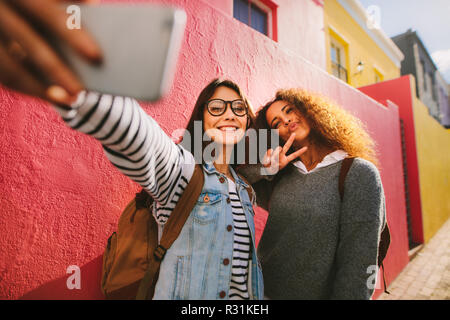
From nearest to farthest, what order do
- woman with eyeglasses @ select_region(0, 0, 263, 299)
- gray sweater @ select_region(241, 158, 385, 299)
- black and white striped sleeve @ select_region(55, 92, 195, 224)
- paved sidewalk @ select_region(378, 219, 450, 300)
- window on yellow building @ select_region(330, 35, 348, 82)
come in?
woman with eyeglasses @ select_region(0, 0, 263, 299), black and white striped sleeve @ select_region(55, 92, 195, 224), gray sweater @ select_region(241, 158, 385, 299), paved sidewalk @ select_region(378, 219, 450, 300), window on yellow building @ select_region(330, 35, 348, 82)

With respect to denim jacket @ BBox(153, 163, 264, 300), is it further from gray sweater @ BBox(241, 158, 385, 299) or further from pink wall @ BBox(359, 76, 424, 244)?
pink wall @ BBox(359, 76, 424, 244)

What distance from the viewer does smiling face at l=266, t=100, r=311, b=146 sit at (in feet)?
5.44

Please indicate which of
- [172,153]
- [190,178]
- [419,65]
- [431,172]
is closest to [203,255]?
[190,178]

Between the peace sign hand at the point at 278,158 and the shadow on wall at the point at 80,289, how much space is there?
1288mm

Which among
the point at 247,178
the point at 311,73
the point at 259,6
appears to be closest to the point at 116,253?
the point at 247,178

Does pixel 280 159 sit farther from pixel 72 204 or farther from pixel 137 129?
pixel 72 204

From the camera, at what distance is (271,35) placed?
4.17 meters

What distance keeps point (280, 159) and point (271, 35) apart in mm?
3546

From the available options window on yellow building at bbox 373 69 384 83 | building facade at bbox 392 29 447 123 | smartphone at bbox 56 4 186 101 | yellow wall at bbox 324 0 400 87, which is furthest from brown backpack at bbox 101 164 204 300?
building facade at bbox 392 29 447 123

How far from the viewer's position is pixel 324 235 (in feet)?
4.33

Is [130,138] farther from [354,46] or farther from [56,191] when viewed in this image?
[354,46]

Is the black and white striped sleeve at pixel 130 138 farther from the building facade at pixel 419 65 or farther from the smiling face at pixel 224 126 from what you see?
the building facade at pixel 419 65

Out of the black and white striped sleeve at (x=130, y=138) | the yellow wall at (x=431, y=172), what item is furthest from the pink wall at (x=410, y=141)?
the black and white striped sleeve at (x=130, y=138)

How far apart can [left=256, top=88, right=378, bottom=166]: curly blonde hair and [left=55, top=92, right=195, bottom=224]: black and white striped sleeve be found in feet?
3.79
